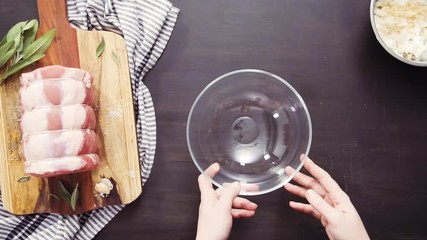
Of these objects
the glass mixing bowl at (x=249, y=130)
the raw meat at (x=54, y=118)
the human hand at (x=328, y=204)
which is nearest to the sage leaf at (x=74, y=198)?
the raw meat at (x=54, y=118)

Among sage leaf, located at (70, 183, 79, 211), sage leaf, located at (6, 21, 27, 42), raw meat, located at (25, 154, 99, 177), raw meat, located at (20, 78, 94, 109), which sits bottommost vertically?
sage leaf, located at (70, 183, 79, 211)

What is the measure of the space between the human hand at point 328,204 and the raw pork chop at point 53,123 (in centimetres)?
44

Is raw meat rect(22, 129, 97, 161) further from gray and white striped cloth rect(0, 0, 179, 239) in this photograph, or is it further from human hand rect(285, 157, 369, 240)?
human hand rect(285, 157, 369, 240)

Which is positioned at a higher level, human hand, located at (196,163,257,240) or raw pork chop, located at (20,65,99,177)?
raw pork chop, located at (20,65,99,177)

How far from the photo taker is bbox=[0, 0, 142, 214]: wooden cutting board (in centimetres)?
105

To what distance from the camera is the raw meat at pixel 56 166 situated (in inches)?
38.6

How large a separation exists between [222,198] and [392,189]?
16.1 inches

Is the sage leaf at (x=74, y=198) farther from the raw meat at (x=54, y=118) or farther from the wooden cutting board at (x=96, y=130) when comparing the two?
the raw meat at (x=54, y=118)

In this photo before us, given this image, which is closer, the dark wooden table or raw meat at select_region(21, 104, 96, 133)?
raw meat at select_region(21, 104, 96, 133)

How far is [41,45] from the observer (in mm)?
1031

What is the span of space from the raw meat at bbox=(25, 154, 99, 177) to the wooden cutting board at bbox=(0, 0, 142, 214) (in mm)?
78

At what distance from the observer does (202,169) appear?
1065 millimetres

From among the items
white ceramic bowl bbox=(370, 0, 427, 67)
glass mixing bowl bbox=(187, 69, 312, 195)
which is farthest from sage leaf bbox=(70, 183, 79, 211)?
white ceramic bowl bbox=(370, 0, 427, 67)

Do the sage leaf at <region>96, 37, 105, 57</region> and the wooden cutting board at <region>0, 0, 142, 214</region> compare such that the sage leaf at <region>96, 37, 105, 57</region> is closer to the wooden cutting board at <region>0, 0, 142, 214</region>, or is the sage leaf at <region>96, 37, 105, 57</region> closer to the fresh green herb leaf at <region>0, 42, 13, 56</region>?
the wooden cutting board at <region>0, 0, 142, 214</region>
